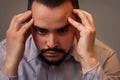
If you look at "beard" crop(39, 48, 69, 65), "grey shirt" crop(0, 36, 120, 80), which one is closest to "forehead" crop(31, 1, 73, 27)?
"beard" crop(39, 48, 69, 65)

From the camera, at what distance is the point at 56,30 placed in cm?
109

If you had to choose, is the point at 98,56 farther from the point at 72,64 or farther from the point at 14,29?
the point at 14,29

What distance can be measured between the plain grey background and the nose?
771 mm

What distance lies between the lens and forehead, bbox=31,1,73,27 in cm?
108

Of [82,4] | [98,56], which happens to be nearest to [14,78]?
[98,56]

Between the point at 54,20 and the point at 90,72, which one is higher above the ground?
the point at 54,20

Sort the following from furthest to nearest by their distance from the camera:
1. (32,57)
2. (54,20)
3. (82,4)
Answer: (82,4)
(32,57)
(54,20)

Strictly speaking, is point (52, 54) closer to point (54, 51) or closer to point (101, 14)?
point (54, 51)

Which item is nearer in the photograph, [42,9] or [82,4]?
[42,9]

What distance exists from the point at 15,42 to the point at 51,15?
0.66 feet

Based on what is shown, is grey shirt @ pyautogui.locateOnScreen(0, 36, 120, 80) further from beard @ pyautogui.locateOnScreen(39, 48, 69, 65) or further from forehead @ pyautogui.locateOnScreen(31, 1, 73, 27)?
forehead @ pyautogui.locateOnScreen(31, 1, 73, 27)

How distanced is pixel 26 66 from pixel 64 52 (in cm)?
24

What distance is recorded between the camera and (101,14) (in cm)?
181

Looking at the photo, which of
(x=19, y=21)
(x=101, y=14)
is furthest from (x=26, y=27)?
(x=101, y=14)
